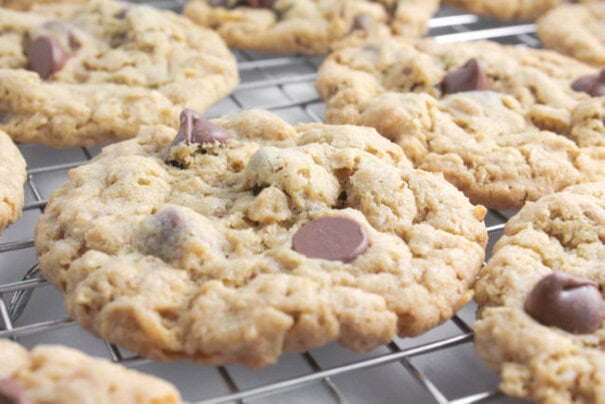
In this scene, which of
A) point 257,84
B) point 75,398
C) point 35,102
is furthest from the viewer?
point 257,84

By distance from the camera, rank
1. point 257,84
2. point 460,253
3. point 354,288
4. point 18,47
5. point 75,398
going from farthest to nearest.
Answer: point 257,84
point 18,47
point 460,253
point 354,288
point 75,398

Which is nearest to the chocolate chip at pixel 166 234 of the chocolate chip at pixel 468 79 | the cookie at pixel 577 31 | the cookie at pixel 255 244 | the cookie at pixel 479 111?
the cookie at pixel 255 244

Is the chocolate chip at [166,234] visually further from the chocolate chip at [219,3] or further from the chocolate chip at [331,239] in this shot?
the chocolate chip at [219,3]

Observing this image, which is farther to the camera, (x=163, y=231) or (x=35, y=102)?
(x=35, y=102)

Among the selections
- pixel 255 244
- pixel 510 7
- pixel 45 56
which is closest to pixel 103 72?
pixel 45 56

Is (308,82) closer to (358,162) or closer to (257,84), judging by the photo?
(257,84)

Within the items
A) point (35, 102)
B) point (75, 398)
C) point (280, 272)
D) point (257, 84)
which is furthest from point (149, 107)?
point (75, 398)
